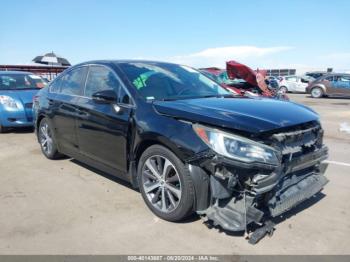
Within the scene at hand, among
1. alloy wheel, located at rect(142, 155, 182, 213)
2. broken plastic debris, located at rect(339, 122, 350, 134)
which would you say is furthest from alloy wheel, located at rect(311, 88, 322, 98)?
alloy wheel, located at rect(142, 155, 182, 213)

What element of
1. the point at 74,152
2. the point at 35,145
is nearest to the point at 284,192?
the point at 74,152

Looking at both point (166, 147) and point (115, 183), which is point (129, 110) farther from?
point (115, 183)

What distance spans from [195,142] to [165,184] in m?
0.66

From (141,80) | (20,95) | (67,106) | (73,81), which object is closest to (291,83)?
(20,95)

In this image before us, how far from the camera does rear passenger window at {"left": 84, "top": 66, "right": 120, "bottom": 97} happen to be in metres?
4.31

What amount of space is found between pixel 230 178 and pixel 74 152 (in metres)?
2.84

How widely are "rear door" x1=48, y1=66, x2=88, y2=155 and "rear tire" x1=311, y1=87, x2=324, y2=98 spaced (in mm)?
19662

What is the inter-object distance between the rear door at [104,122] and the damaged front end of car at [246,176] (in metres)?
1.10

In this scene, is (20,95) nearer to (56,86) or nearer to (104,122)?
(56,86)

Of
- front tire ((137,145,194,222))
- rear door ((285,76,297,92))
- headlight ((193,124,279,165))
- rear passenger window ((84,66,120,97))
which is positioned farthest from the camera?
rear door ((285,76,297,92))

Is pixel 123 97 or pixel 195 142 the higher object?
pixel 123 97

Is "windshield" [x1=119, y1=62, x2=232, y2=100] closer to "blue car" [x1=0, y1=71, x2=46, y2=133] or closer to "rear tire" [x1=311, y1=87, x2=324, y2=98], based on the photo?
"blue car" [x1=0, y1=71, x2=46, y2=133]

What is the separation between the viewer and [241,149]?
307 cm

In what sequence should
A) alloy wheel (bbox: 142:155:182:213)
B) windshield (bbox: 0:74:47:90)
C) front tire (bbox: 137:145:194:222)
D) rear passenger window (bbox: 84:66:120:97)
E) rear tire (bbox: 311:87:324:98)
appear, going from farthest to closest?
rear tire (bbox: 311:87:324:98)
windshield (bbox: 0:74:47:90)
rear passenger window (bbox: 84:66:120:97)
alloy wheel (bbox: 142:155:182:213)
front tire (bbox: 137:145:194:222)
